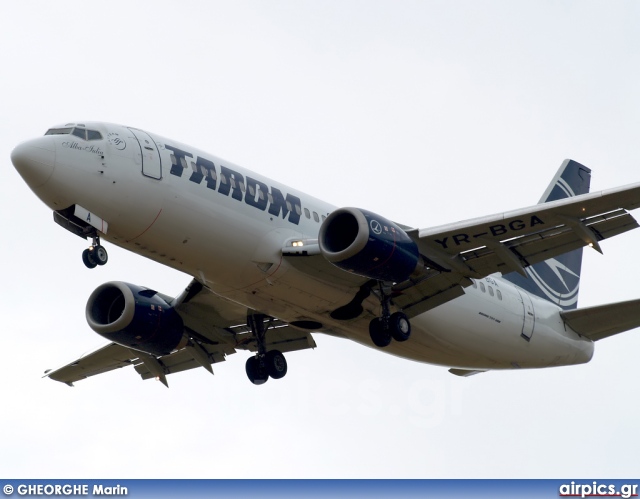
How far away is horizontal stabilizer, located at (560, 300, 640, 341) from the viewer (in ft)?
109

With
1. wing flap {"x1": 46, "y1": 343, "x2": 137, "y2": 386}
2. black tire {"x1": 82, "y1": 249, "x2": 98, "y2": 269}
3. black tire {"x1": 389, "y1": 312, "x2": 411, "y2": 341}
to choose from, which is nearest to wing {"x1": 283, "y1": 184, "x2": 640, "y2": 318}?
black tire {"x1": 389, "y1": 312, "x2": 411, "y2": 341}

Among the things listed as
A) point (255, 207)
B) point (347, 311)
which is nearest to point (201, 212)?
point (255, 207)

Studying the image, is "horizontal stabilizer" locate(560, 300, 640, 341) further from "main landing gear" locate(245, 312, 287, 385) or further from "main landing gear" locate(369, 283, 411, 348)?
"main landing gear" locate(245, 312, 287, 385)

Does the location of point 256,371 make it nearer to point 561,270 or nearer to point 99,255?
point 99,255

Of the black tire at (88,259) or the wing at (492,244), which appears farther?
the wing at (492,244)

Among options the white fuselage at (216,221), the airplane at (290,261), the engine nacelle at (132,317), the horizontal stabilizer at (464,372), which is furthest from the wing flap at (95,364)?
the horizontal stabilizer at (464,372)

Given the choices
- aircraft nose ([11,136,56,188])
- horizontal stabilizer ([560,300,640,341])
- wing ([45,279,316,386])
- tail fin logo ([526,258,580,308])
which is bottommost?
wing ([45,279,316,386])

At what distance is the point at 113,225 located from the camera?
1085 inches

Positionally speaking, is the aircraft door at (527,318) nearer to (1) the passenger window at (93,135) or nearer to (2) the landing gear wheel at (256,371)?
(2) the landing gear wheel at (256,371)

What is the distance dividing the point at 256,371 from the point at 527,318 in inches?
321

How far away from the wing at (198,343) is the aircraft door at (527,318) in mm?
6257

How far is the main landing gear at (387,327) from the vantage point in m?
30.4

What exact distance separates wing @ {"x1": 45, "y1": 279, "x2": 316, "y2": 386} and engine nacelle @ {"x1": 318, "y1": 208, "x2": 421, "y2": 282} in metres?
5.75

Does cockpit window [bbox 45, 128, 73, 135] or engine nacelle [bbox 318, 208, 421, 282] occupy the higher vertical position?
cockpit window [bbox 45, 128, 73, 135]
